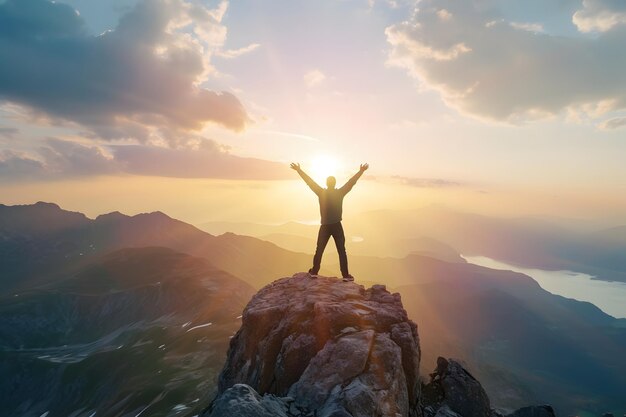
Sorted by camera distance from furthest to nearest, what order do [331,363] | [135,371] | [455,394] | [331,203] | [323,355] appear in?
[135,371], [455,394], [331,203], [323,355], [331,363]

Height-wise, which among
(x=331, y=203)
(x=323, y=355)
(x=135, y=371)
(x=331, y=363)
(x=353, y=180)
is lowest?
(x=135, y=371)

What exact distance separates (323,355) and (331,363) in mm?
593

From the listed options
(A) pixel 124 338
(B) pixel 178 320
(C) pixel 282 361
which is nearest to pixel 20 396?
(A) pixel 124 338

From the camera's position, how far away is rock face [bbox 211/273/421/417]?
11875mm

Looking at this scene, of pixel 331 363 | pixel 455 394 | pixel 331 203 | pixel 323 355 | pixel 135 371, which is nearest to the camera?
pixel 331 363

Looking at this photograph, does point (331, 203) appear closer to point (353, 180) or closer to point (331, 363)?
point (353, 180)

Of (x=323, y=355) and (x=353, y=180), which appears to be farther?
(x=353, y=180)

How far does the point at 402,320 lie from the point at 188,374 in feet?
375

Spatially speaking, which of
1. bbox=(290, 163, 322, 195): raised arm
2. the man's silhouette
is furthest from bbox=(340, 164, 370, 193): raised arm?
bbox=(290, 163, 322, 195): raised arm

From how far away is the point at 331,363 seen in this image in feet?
46.3

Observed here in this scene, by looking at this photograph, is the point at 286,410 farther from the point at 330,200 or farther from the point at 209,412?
the point at 330,200

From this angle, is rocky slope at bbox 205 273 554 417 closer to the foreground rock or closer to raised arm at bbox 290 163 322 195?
the foreground rock

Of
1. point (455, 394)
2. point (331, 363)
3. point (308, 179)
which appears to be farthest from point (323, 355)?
point (455, 394)

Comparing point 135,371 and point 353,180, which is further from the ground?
point 353,180
